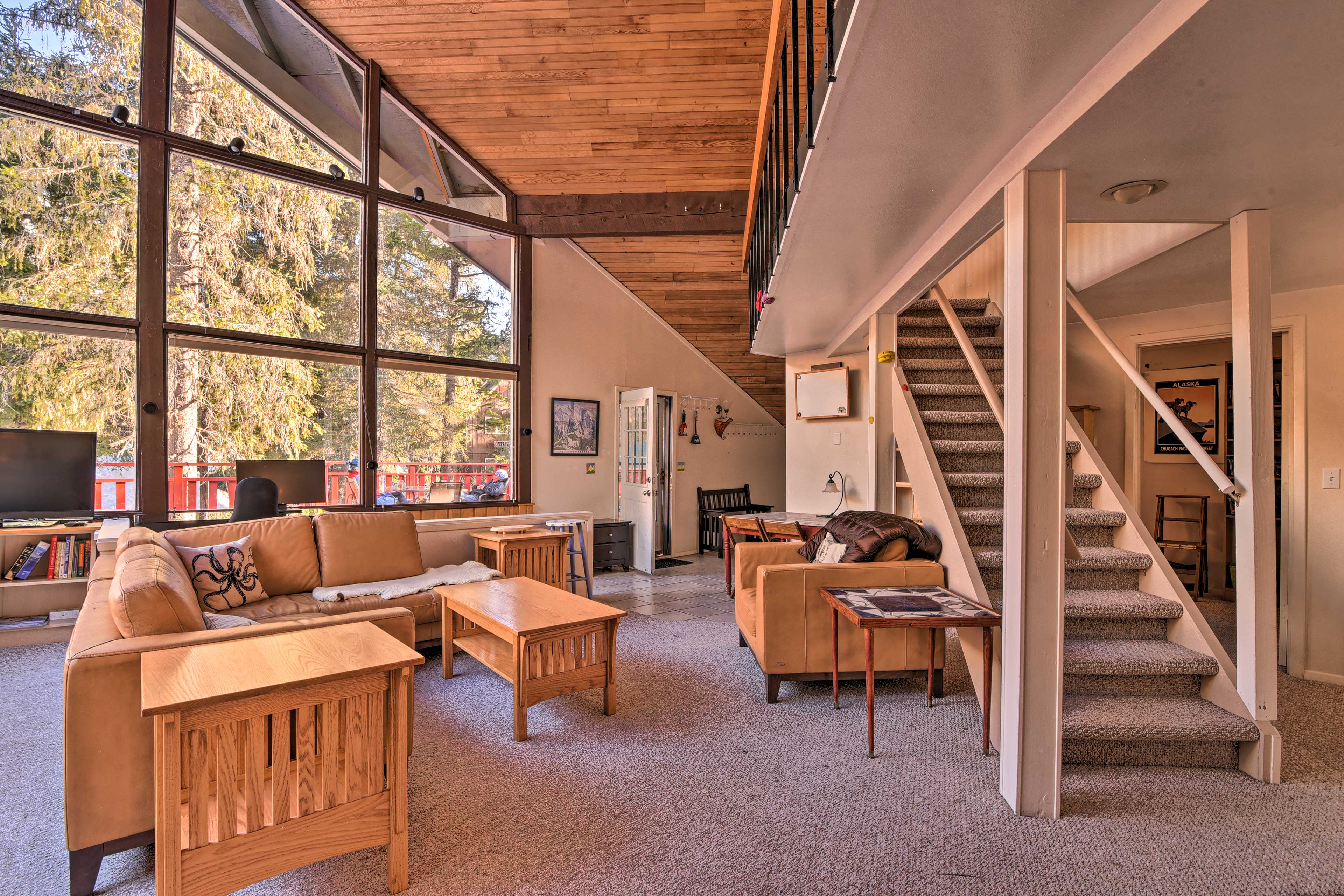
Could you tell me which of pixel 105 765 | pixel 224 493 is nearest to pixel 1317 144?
pixel 105 765

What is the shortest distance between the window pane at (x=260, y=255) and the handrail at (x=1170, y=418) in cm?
532

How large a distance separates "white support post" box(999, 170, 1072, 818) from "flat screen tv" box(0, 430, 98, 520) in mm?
5434

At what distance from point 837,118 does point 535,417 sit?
5082 mm

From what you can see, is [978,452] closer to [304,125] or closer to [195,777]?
[195,777]

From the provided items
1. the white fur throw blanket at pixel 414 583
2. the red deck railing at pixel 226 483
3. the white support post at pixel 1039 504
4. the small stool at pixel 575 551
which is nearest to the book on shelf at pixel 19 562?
the red deck railing at pixel 226 483

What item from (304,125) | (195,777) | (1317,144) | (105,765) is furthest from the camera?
(304,125)

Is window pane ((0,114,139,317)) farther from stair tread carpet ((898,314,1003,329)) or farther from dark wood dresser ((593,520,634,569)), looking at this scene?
stair tread carpet ((898,314,1003,329))

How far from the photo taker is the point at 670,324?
7633 mm

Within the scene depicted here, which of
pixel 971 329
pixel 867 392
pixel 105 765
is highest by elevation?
pixel 971 329

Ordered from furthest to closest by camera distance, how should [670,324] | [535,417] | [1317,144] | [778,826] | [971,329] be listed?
[670,324]
[535,417]
[971,329]
[778,826]
[1317,144]

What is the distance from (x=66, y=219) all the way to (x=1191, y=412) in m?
8.94

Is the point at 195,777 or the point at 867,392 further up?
the point at 867,392

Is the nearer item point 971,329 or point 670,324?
point 971,329

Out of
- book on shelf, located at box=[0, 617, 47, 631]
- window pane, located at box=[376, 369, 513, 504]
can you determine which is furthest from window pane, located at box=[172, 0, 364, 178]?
book on shelf, located at box=[0, 617, 47, 631]
